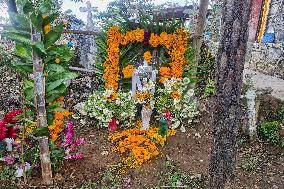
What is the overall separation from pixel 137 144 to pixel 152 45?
2330 mm

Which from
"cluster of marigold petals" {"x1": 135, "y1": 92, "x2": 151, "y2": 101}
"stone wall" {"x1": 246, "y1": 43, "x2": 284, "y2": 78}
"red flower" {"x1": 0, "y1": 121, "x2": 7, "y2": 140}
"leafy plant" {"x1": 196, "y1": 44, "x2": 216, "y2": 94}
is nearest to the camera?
"red flower" {"x1": 0, "y1": 121, "x2": 7, "y2": 140}

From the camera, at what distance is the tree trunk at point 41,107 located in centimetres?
400

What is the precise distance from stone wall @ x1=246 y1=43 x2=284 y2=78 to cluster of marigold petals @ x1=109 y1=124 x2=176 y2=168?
18.2 feet

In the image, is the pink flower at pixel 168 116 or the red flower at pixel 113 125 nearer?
the pink flower at pixel 168 116

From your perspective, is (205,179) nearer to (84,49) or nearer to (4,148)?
(4,148)

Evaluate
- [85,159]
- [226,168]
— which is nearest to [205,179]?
[226,168]

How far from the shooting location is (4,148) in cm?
532

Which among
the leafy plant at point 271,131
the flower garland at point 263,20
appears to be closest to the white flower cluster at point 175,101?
the leafy plant at point 271,131

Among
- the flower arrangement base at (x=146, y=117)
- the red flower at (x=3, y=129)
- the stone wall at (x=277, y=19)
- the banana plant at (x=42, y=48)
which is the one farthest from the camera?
the stone wall at (x=277, y=19)

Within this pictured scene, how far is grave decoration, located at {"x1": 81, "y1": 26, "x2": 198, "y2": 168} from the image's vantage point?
21.9 ft

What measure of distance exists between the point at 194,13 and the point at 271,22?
4.60 meters

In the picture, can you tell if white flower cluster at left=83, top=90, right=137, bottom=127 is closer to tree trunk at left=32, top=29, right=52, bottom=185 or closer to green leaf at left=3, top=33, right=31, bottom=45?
tree trunk at left=32, top=29, right=52, bottom=185

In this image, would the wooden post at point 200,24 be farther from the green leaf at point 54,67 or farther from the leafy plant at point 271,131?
the green leaf at point 54,67

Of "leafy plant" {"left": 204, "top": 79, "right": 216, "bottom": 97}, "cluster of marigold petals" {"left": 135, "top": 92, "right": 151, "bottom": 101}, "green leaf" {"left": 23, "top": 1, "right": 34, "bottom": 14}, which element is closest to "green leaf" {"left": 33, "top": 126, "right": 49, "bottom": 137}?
"green leaf" {"left": 23, "top": 1, "right": 34, "bottom": 14}
